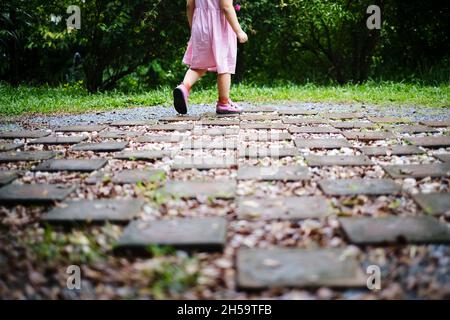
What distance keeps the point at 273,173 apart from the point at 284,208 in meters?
0.53

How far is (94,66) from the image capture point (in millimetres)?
7598

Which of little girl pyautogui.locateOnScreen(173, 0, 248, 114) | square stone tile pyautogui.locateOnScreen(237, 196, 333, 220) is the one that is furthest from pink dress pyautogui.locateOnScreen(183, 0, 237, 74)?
square stone tile pyautogui.locateOnScreen(237, 196, 333, 220)

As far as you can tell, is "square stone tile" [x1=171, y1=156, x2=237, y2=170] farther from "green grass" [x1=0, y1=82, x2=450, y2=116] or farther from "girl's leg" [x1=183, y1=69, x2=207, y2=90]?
"green grass" [x1=0, y1=82, x2=450, y2=116]

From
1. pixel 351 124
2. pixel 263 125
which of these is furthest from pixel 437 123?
pixel 263 125

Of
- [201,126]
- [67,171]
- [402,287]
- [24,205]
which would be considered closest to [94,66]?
[201,126]

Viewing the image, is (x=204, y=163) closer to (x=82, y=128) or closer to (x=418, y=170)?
(x=418, y=170)

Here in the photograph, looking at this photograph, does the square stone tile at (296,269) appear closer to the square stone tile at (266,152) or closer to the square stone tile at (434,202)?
the square stone tile at (434,202)

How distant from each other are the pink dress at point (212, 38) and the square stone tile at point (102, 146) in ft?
5.46

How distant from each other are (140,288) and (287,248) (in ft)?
1.73

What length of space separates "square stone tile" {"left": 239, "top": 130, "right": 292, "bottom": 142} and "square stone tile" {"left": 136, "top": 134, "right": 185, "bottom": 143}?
501 mm

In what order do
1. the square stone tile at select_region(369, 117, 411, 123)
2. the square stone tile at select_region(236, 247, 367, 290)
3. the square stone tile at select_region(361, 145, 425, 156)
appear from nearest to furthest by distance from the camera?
the square stone tile at select_region(236, 247, 367, 290) → the square stone tile at select_region(361, 145, 425, 156) → the square stone tile at select_region(369, 117, 411, 123)

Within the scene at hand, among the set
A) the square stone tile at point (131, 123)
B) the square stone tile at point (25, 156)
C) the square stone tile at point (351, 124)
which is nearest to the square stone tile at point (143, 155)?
the square stone tile at point (25, 156)

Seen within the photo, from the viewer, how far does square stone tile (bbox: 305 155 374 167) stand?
2.55m

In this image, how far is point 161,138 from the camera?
3398mm
